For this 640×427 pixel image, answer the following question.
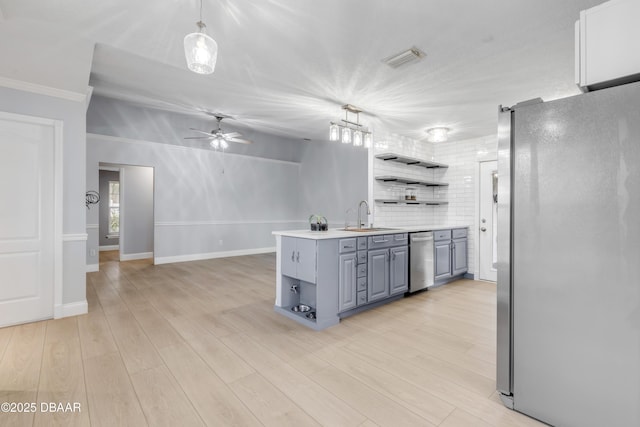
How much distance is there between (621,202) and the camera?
146cm

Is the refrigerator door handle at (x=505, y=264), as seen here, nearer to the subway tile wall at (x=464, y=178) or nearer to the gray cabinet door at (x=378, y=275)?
the gray cabinet door at (x=378, y=275)

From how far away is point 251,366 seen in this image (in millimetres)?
2283

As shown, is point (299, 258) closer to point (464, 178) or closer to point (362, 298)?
point (362, 298)

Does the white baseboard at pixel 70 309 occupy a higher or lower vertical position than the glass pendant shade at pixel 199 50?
lower

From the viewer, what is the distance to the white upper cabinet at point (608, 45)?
1.43 meters

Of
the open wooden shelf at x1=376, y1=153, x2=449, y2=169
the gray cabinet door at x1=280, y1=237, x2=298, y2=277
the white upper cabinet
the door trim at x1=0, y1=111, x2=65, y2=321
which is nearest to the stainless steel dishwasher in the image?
the open wooden shelf at x1=376, y1=153, x2=449, y2=169

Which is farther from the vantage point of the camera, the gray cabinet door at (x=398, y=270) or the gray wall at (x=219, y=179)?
the gray wall at (x=219, y=179)

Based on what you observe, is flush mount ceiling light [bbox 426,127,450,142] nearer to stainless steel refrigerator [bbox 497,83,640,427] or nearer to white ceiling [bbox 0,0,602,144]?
white ceiling [bbox 0,0,602,144]

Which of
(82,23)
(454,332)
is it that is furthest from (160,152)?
(454,332)

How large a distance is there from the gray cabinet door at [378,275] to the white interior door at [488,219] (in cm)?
259

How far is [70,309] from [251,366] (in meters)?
2.52

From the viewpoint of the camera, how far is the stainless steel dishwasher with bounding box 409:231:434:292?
419cm

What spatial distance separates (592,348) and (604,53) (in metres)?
1.52

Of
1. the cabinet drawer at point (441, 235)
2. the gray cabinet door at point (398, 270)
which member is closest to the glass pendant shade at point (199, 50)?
the gray cabinet door at point (398, 270)
